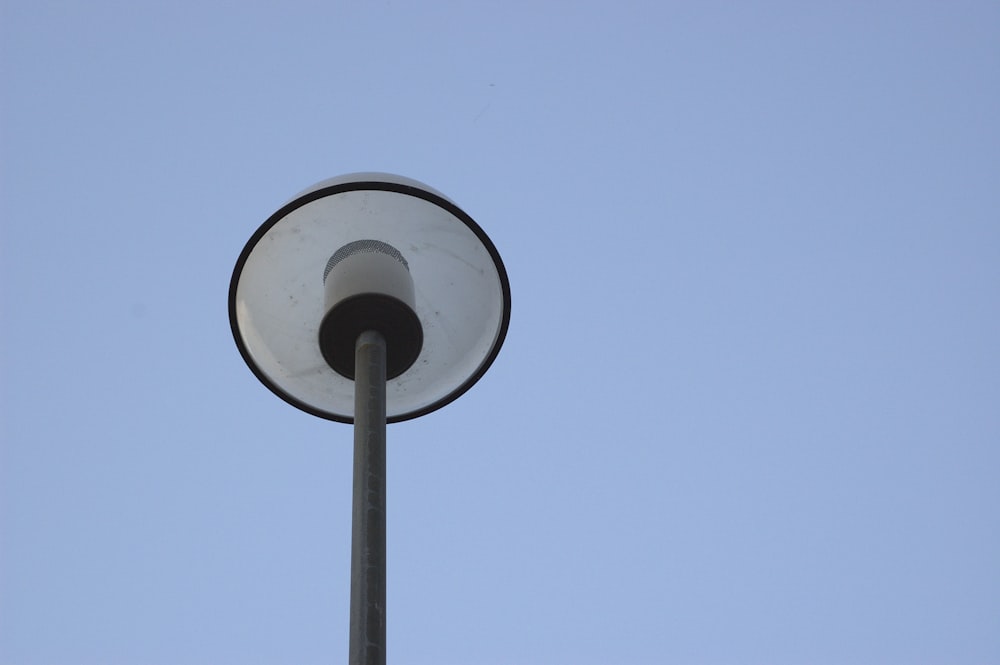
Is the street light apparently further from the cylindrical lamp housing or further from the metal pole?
the metal pole

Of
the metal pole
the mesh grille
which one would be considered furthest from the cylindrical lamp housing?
the metal pole

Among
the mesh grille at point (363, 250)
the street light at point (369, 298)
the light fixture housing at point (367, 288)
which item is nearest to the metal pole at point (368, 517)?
the street light at point (369, 298)

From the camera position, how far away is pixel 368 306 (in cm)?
522

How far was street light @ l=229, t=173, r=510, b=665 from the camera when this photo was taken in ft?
17.3

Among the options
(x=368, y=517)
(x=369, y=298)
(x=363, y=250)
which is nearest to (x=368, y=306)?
(x=369, y=298)

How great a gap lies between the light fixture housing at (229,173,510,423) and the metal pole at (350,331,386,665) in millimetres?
459

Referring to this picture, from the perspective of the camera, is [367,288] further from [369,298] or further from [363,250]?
[363,250]

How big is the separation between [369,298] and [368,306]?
0.04 metres

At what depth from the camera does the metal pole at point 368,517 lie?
4.03 metres

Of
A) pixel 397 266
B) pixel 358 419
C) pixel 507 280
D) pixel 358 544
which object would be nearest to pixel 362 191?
pixel 397 266

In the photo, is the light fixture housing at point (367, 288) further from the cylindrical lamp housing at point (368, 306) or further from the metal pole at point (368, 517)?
the metal pole at point (368, 517)

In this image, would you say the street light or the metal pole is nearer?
the metal pole

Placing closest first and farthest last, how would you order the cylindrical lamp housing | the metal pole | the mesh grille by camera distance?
the metal pole, the cylindrical lamp housing, the mesh grille

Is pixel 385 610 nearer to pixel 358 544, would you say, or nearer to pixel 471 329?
pixel 358 544
